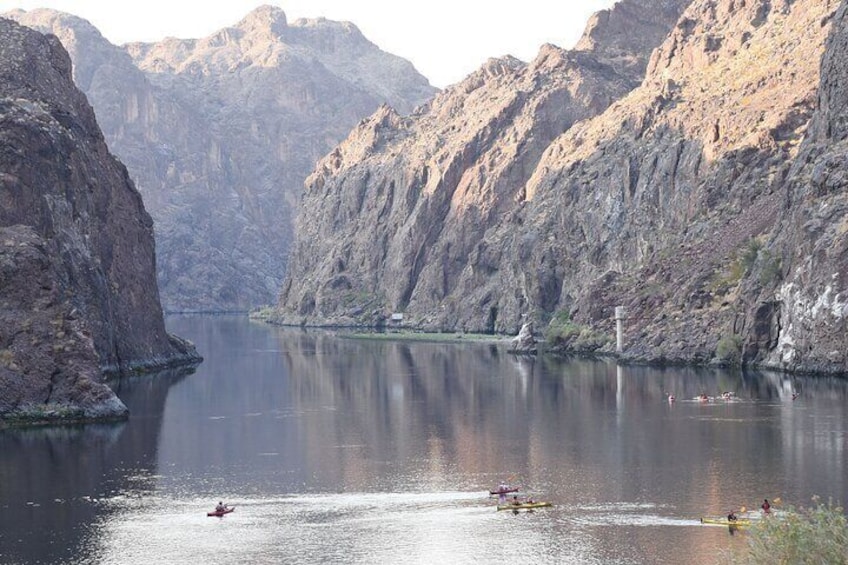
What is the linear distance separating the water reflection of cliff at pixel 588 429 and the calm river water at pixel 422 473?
0.37 meters

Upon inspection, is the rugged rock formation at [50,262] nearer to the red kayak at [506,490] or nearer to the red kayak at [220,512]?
the red kayak at [220,512]

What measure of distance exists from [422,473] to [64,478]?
26.0 metres

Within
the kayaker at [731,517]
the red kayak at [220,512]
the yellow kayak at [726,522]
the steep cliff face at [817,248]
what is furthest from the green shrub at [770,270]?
the red kayak at [220,512]

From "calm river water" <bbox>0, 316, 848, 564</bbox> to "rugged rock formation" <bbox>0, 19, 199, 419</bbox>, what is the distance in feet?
22.2

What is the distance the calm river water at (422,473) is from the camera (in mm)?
75500

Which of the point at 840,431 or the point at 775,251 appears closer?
the point at 840,431

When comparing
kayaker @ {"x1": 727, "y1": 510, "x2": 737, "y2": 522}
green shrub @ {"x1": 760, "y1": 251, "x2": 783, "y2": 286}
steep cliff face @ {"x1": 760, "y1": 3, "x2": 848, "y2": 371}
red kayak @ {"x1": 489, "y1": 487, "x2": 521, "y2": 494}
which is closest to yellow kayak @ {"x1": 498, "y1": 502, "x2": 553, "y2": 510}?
red kayak @ {"x1": 489, "y1": 487, "x2": 521, "y2": 494}

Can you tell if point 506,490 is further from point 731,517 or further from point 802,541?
point 802,541

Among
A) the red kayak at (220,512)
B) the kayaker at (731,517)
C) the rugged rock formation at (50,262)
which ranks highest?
the rugged rock formation at (50,262)

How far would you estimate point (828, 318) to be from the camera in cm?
15588

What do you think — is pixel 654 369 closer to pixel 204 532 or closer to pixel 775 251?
pixel 775 251

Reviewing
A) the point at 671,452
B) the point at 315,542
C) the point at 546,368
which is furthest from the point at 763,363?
the point at 315,542

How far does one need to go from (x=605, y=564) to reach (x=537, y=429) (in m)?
53.4

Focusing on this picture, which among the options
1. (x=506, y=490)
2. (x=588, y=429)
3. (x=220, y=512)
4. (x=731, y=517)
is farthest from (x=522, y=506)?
(x=588, y=429)
